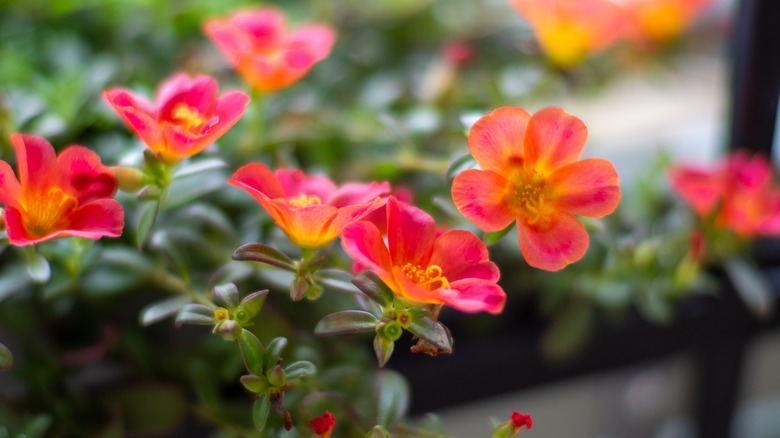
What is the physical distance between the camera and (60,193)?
436 mm

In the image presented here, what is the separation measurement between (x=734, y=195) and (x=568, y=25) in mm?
239

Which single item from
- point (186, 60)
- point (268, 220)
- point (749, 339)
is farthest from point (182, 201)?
point (749, 339)

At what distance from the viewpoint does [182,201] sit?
546mm

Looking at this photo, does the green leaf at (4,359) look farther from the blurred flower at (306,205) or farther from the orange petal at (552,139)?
the orange petal at (552,139)

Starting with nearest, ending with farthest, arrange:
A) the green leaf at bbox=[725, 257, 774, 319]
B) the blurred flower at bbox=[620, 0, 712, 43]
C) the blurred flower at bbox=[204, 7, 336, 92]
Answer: the blurred flower at bbox=[204, 7, 336, 92] → the green leaf at bbox=[725, 257, 774, 319] → the blurred flower at bbox=[620, 0, 712, 43]

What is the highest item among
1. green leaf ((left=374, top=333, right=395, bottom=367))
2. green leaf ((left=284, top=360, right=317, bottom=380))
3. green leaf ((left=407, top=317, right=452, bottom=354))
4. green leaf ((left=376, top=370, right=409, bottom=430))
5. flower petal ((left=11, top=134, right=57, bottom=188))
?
flower petal ((left=11, top=134, right=57, bottom=188))

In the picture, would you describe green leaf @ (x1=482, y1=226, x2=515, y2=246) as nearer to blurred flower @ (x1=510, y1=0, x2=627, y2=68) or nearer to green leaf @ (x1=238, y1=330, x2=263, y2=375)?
green leaf @ (x1=238, y1=330, x2=263, y2=375)

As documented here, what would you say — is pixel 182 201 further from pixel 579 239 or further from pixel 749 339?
pixel 749 339

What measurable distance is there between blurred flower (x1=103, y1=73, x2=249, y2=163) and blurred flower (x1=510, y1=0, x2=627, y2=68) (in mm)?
374

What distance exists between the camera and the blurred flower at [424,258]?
1.26ft

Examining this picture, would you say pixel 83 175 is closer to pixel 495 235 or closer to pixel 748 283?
pixel 495 235

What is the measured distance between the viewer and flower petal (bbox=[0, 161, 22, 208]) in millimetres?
395

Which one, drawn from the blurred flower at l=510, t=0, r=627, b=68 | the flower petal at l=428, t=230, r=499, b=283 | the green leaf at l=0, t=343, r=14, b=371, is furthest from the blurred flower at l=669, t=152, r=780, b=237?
the green leaf at l=0, t=343, r=14, b=371

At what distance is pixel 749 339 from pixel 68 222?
0.75 m
